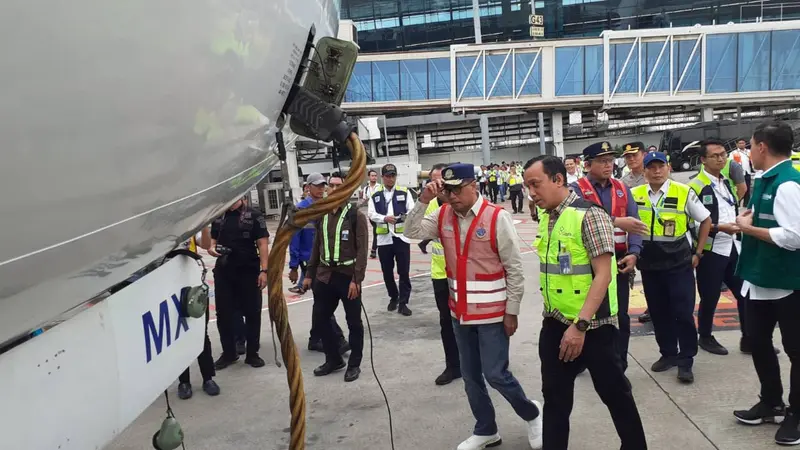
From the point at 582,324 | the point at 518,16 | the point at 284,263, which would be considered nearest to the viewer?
the point at 284,263

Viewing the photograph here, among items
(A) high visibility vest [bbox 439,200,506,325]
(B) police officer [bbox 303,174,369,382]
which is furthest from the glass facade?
(A) high visibility vest [bbox 439,200,506,325]

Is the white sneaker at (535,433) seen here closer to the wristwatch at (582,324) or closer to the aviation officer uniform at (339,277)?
the wristwatch at (582,324)

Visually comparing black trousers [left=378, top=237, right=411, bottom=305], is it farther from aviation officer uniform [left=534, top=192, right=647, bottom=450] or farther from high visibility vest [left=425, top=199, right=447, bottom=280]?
aviation officer uniform [left=534, top=192, right=647, bottom=450]

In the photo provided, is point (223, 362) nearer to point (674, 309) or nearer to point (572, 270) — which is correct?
point (572, 270)

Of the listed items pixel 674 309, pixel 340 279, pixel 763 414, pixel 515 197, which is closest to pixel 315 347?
pixel 340 279

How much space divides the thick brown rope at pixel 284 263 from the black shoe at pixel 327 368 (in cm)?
281

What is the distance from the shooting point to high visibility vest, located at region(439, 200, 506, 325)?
3.03 m

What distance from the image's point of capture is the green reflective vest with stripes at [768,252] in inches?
114

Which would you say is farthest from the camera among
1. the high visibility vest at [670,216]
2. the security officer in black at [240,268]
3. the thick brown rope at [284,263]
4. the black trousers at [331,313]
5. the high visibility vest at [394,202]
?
the high visibility vest at [394,202]

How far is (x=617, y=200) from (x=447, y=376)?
1868 millimetres

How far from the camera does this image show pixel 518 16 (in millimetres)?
39469

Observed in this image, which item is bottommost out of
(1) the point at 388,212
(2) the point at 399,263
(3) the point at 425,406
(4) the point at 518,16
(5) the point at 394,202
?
(3) the point at 425,406

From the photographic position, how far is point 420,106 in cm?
2378

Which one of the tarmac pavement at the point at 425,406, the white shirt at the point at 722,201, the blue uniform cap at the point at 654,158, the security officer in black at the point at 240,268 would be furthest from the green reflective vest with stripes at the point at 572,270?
the security officer in black at the point at 240,268
